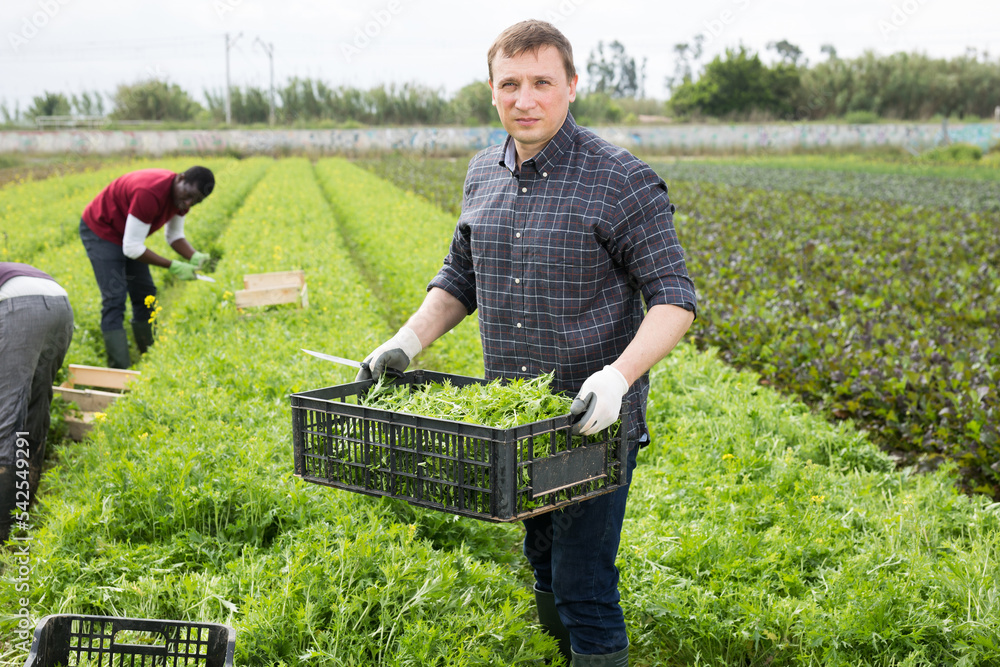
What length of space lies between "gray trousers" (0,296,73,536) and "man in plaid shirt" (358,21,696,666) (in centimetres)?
247

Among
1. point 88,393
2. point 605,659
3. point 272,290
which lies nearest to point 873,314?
point 272,290

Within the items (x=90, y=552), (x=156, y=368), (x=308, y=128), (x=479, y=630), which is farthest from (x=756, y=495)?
(x=308, y=128)

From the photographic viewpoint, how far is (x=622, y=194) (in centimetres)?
233

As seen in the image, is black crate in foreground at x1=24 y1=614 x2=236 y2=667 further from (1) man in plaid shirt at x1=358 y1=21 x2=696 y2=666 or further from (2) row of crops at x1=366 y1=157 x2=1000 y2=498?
(2) row of crops at x1=366 y1=157 x2=1000 y2=498

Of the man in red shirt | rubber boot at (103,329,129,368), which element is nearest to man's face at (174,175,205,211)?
the man in red shirt

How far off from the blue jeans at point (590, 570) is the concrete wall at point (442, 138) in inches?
2055

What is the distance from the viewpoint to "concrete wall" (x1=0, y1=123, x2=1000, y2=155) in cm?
5259

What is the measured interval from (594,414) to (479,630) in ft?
4.21

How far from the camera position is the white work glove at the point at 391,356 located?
2.66m

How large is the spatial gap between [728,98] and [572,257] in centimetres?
7264

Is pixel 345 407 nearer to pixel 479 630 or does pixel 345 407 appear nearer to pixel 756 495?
pixel 479 630

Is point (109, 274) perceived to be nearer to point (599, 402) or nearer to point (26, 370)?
point (26, 370)

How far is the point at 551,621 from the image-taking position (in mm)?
3088

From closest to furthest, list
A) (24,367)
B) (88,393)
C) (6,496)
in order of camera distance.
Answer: (6,496) → (24,367) → (88,393)
